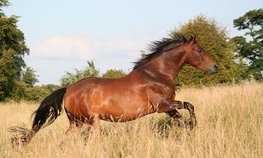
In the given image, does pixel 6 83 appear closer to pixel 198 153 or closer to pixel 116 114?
pixel 116 114

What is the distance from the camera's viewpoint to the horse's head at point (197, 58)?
7.82m

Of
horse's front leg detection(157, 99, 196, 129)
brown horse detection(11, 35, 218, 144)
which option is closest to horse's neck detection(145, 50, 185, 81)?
brown horse detection(11, 35, 218, 144)

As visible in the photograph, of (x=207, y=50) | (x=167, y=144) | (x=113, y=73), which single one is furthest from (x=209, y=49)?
(x=167, y=144)

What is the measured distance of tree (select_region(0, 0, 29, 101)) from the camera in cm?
3175

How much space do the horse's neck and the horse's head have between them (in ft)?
0.44

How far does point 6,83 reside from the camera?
3225cm

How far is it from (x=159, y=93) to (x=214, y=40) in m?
20.3

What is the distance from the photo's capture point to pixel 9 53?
105 ft

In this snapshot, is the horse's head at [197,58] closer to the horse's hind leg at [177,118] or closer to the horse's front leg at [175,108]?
the horse's front leg at [175,108]

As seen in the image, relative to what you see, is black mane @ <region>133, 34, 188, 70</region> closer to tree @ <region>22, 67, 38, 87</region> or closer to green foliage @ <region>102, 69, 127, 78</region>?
green foliage @ <region>102, 69, 127, 78</region>

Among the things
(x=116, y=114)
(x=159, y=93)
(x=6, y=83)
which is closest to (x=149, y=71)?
(x=159, y=93)

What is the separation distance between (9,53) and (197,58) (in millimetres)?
26253

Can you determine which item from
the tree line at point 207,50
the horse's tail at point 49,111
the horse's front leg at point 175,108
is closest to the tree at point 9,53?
the tree line at point 207,50

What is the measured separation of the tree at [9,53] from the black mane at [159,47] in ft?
81.2
